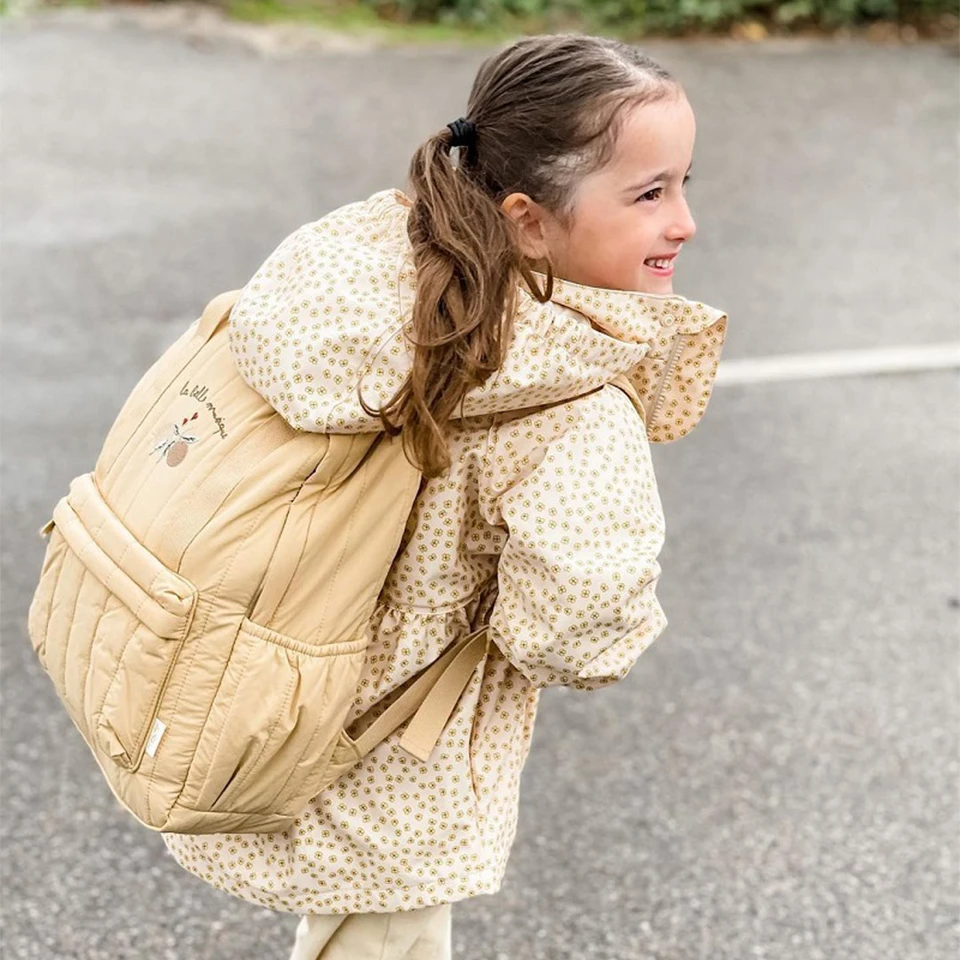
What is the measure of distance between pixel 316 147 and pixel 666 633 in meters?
3.69

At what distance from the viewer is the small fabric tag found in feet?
6.00

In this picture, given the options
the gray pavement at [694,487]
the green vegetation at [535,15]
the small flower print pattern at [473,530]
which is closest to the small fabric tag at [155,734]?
the small flower print pattern at [473,530]

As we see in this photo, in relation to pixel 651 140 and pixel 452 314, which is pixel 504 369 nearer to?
pixel 452 314

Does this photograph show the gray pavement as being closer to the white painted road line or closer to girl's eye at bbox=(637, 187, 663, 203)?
the white painted road line

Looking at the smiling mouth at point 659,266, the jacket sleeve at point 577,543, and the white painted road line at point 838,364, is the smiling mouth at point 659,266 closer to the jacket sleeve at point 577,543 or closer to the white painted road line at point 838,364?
the jacket sleeve at point 577,543

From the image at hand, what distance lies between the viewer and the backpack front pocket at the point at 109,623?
1803mm

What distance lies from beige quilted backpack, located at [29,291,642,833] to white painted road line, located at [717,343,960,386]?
358cm

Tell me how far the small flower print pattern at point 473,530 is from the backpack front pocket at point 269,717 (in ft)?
0.46

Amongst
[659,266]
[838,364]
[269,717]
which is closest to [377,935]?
[269,717]

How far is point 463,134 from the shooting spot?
74.9 inches

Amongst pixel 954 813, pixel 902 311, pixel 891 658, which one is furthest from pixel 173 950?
pixel 902 311

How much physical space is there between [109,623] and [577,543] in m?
0.58

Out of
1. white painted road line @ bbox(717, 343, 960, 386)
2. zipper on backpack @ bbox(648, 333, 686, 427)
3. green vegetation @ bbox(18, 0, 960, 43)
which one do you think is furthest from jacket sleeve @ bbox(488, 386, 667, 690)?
green vegetation @ bbox(18, 0, 960, 43)

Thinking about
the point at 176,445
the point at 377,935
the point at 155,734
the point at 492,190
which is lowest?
the point at 377,935
